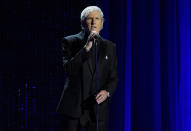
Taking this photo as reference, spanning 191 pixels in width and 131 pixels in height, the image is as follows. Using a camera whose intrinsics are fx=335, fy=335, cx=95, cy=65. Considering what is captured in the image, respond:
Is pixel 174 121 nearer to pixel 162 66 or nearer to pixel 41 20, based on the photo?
pixel 162 66

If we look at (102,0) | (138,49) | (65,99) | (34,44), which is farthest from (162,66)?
(65,99)

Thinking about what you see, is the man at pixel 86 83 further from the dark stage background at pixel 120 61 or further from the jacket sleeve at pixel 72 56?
the dark stage background at pixel 120 61

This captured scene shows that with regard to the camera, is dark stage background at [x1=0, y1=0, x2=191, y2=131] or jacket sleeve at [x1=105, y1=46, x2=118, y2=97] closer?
jacket sleeve at [x1=105, y1=46, x2=118, y2=97]

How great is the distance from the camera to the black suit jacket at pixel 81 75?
1778 mm

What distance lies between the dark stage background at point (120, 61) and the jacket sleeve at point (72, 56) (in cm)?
105

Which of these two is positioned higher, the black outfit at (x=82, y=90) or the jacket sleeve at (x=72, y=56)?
the jacket sleeve at (x=72, y=56)

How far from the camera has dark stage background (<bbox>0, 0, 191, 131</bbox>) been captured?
9.21 feet

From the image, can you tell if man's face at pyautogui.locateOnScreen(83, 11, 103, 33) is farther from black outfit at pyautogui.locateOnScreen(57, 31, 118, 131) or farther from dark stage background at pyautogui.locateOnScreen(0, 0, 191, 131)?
dark stage background at pyautogui.locateOnScreen(0, 0, 191, 131)

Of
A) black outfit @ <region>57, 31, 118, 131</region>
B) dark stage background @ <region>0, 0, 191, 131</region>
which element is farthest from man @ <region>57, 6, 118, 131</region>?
dark stage background @ <region>0, 0, 191, 131</region>

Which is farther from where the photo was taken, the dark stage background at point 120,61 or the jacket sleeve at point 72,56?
the dark stage background at point 120,61

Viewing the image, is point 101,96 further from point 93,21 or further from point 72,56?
point 93,21

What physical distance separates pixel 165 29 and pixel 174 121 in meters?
0.78

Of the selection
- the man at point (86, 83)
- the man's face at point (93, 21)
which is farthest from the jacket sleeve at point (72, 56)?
the man's face at point (93, 21)

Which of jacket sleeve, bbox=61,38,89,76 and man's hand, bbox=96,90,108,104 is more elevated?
jacket sleeve, bbox=61,38,89,76
